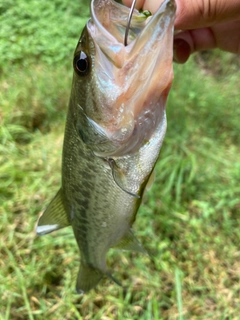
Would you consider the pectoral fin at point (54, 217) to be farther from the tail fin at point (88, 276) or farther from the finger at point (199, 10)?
the finger at point (199, 10)

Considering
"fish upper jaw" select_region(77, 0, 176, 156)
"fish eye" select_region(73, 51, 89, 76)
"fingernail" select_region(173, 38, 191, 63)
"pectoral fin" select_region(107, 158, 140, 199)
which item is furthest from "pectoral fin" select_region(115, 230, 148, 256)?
"fingernail" select_region(173, 38, 191, 63)

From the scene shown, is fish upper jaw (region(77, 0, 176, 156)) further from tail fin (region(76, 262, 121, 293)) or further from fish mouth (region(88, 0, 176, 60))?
tail fin (region(76, 262, 121, 293))

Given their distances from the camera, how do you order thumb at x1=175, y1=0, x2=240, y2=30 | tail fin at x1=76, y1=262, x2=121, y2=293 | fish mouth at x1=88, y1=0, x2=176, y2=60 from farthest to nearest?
tail fin at x1=76, y1=262, x2=121, y2=293 < thumb at x1=175, y1=0, x2=240, y2=30 < fish mouth at x1=88, y1=0, x2=176, y2=60

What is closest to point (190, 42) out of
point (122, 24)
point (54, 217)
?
point (122, 24)

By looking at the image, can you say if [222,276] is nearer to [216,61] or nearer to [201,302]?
[201,302]

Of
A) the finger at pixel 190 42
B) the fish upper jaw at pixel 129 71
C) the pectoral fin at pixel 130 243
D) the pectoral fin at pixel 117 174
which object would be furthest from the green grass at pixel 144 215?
the fish upper jaw at pixel 129 71

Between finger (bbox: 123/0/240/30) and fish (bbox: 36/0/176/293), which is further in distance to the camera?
finger (bbox: 123/0/240/30)
